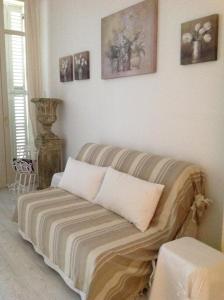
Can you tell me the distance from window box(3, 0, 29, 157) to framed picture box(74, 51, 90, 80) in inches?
42.0

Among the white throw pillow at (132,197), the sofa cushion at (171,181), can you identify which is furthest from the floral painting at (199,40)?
the white throw pillow at (132,197)

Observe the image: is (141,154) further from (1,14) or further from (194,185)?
(1,14)

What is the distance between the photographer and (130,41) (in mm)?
2604

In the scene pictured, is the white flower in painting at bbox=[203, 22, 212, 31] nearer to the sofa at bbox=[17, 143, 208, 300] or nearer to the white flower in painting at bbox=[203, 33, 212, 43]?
the white flower in painting at bbox=[203, 33, 212, 43]

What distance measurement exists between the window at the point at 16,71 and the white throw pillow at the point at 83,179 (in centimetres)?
178

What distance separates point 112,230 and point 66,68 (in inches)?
93.9

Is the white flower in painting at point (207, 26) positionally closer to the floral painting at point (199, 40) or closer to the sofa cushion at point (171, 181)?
the floral painting at point (199, 40)

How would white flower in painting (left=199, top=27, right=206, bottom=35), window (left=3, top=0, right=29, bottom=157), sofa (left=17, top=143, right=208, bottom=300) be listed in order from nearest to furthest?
sofa (left=17, top=143, right=208, bottom=300), white flower in painting (left=199, top=27, right=206, bottom=35), window (left=3, top=0, right=29, bottom=157)

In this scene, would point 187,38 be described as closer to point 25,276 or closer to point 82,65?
point 82,65

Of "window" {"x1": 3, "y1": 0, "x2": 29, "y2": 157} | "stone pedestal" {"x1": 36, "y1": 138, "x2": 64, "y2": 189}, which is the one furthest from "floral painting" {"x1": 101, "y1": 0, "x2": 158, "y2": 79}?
"window" {"x1": 3, "y1": 0, "x2": 29, "y2": 157}

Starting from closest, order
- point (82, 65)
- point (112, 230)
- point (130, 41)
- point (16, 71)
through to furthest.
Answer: point (112, 230), point (130, 41), point (82, 65), point (16, 71)

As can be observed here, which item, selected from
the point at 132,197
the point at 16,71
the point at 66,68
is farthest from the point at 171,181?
the point at 16,71

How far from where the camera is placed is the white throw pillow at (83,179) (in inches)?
97.0

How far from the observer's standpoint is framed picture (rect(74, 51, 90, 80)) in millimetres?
3241
